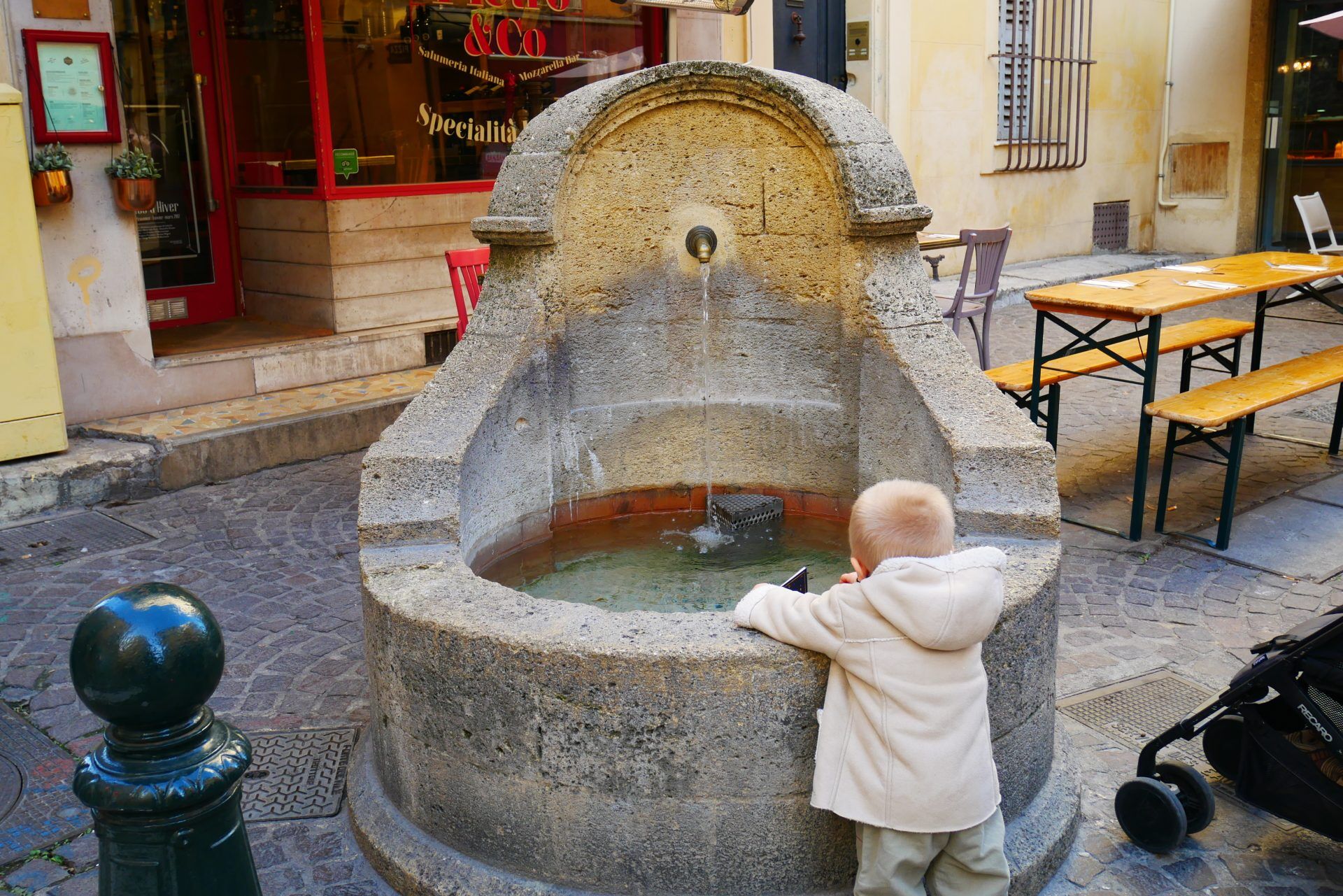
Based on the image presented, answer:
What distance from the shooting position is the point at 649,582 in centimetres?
438

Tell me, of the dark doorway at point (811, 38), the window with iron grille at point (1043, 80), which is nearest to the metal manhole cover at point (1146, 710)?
the dark doorway at point (811, 38)

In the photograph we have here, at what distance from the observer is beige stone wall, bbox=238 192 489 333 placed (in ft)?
27.2

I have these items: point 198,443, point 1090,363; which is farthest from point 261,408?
point 1090,363

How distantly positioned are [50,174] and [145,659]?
18.0 feet

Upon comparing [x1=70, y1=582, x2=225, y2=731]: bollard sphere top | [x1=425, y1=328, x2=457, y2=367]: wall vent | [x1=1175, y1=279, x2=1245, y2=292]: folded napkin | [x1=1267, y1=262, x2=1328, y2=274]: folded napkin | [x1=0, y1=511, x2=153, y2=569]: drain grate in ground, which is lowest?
[x1=0, y1=511, x2=153, y2=569]: drain grate in ground

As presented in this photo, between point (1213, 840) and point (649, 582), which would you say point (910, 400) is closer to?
point (649, 582)

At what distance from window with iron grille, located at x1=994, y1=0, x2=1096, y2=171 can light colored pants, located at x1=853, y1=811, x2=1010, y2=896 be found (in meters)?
11.3

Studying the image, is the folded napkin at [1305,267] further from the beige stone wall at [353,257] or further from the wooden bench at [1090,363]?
the beige stone wall at [353,257]

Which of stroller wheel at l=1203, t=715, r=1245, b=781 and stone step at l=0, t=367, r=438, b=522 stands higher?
stone step at l=0, t=367, r=438, b=522

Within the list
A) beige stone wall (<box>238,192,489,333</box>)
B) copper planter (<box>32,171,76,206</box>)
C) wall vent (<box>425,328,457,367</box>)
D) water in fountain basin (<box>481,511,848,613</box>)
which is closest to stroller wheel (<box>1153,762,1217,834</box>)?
water in fountain basin (<box>481,511,848,613</box>)

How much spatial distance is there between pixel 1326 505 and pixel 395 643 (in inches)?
198

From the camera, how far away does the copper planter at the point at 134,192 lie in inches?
261

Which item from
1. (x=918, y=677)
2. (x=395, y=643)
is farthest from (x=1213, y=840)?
(x=395, y=643)

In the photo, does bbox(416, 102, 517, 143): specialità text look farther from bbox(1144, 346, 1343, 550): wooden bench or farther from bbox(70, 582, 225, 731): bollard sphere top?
bbox(70, 582, 225, 731): bollard sphere top
